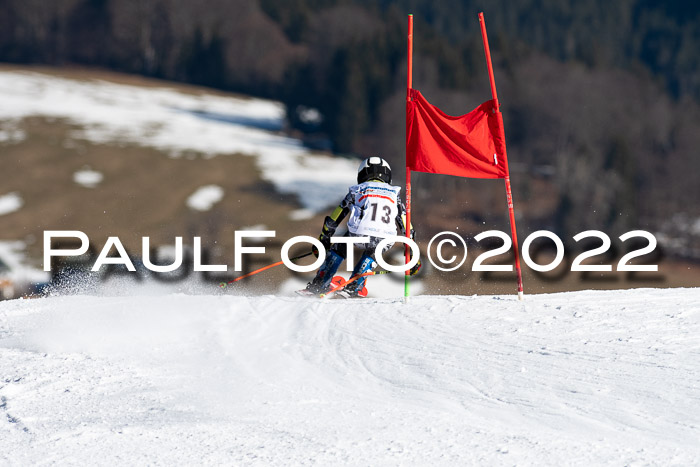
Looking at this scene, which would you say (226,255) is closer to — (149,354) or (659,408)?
(149,354)

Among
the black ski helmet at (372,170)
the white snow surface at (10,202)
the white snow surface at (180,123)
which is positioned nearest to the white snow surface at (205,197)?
the white snow surface at (180,123)

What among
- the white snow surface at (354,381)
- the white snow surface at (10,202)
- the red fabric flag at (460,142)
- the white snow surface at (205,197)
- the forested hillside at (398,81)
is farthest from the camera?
the forested hillside at (398,81)

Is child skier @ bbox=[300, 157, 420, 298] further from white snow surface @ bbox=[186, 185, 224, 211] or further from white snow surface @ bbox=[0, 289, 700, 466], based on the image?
white snow surface @ bbox=[186, 185, 224, 211]

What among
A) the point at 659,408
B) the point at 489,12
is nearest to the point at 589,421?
the point at 659,408

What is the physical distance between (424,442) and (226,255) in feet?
89.1

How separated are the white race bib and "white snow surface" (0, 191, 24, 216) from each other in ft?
109

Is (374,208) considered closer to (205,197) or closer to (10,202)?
(205,197)

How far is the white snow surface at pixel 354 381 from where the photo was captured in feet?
15.2

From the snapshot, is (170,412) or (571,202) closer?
(170,412)

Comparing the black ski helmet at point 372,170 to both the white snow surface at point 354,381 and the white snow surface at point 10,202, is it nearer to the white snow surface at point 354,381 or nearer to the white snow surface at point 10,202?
the white snow surface at point 354,381

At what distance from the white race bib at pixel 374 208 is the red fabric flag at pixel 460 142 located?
0.51 metres

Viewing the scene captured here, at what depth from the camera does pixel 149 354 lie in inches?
266

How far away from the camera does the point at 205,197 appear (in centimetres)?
4300

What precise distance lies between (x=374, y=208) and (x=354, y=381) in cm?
345
